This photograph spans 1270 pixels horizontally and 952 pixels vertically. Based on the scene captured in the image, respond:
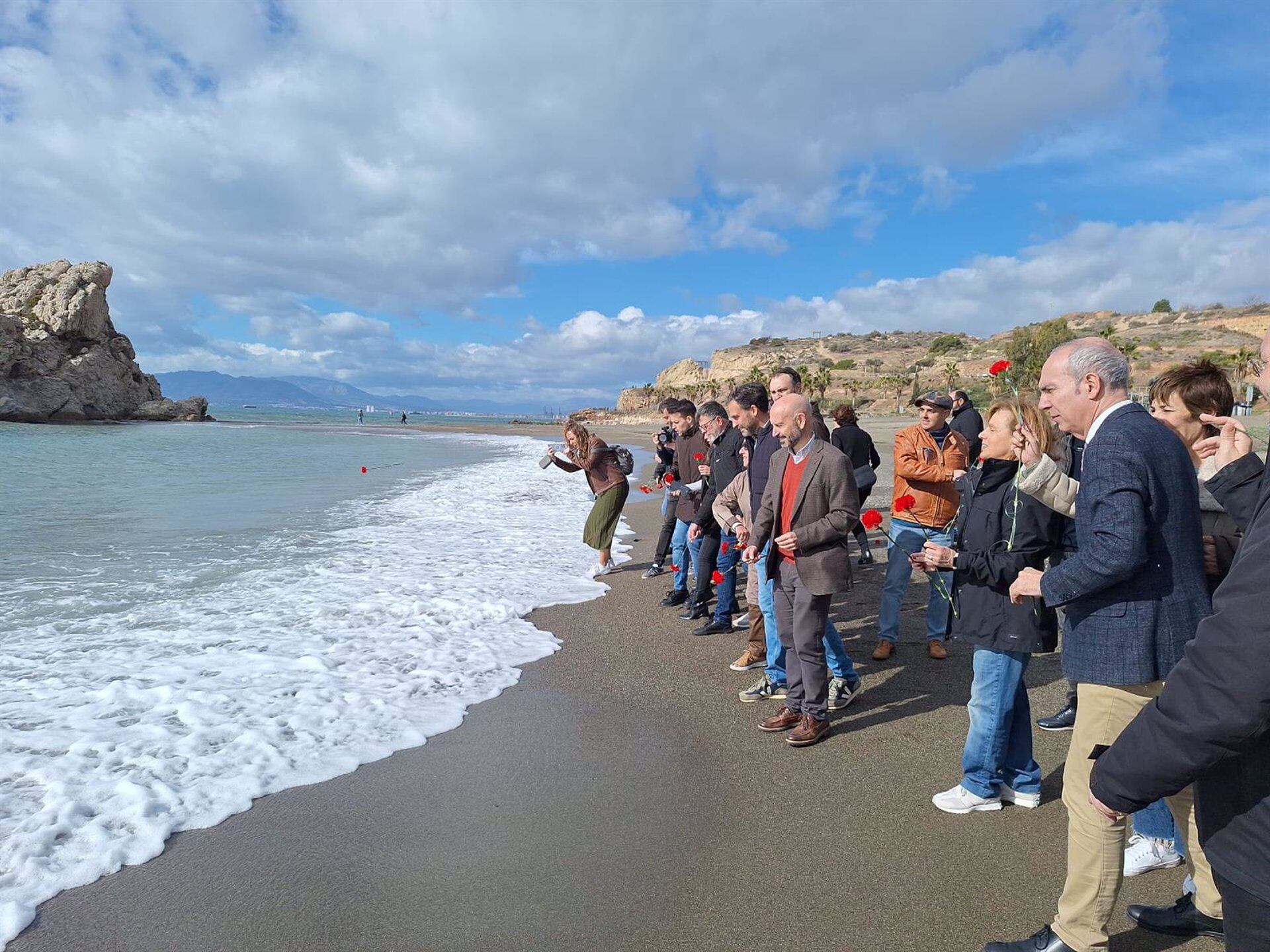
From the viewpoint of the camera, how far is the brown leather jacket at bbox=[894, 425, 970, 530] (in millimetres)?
5812

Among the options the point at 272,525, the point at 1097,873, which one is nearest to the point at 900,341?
the point at 272,525

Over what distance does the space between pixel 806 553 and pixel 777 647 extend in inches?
41.8

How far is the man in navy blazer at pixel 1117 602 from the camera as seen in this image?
2.32m

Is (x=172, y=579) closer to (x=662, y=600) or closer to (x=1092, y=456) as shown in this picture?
(x=662, y=600)

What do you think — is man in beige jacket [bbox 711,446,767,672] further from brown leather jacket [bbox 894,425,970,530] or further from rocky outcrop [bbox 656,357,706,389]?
rocky outcrop [bbox 656,357,706,389]

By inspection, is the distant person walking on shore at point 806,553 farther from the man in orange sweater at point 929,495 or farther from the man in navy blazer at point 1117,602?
the man in navy blazer at point 1117,602

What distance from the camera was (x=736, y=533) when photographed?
19.4 ft

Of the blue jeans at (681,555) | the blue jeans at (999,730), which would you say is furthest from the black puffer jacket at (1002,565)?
the blue jeans at (681,555)

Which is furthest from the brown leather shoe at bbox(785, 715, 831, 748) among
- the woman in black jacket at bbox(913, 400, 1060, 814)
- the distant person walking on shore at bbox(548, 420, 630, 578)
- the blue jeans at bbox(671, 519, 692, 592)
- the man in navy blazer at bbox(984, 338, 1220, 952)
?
the distant person walking on shore at bbox(548, 420, 630, 578)

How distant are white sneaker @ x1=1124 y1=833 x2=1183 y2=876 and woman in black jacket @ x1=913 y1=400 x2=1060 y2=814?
0.48 meters

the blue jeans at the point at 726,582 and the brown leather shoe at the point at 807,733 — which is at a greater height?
the blue jeans at the point at 726,582

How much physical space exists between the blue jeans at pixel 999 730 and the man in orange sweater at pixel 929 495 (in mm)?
2198

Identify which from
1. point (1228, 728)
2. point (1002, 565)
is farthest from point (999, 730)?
point (1228, 728)

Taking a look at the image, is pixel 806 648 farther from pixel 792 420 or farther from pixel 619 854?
pixel 619 854
